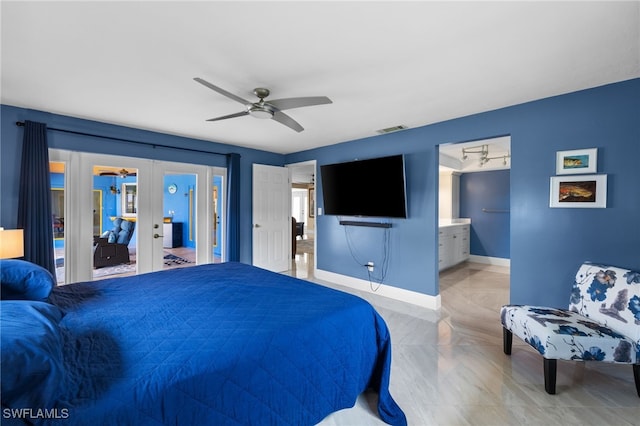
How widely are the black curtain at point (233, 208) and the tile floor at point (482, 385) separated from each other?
2754mm

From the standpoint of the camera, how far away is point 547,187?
274 cm

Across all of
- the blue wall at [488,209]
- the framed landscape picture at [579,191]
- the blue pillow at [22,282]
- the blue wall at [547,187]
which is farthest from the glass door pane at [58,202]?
the blue wall at [488,209]

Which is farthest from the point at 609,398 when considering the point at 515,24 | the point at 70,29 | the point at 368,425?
the point at 70,29

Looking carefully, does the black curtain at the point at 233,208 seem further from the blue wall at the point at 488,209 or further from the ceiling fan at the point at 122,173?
the blue wall at the point at 488,209

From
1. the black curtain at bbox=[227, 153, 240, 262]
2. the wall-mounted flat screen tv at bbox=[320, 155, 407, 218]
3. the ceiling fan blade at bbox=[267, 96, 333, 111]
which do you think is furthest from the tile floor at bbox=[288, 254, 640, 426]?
the black curtain at bbox=[227, 153, 240, 262]

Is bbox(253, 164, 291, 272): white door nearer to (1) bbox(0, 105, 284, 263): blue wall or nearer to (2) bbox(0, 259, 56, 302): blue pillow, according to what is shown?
(1) bbox(0, 105, 284, 263): blue wall

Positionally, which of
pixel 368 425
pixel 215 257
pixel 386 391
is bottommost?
pixel 368 425

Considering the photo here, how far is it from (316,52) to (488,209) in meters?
5.81

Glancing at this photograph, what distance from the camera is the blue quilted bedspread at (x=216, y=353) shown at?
1.02 meters

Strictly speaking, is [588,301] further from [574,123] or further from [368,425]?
[368,425]

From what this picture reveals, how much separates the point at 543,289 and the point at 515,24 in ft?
7.96

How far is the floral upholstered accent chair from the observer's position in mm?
1905

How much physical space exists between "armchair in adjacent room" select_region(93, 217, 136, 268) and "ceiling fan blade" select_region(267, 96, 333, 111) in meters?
3.22

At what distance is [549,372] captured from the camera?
1.94 meters
